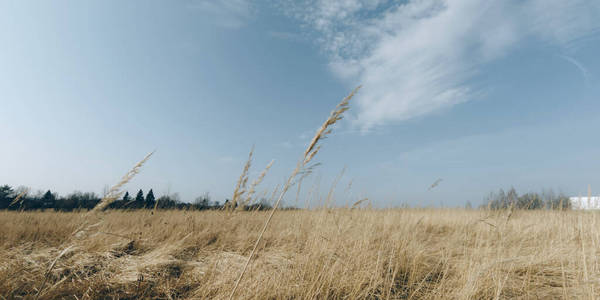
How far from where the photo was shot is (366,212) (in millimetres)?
4695

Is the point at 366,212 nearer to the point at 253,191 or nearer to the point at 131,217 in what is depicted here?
the point at 253,191

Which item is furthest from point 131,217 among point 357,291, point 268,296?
point 357,291

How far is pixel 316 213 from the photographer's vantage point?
4.20 meters

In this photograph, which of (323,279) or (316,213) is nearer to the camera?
(323,279)

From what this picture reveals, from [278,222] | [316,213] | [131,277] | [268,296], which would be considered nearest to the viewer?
[268,296]

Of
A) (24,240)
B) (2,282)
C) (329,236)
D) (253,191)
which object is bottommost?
(24,240)

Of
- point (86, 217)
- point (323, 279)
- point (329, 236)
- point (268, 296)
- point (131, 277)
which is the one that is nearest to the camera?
point (86, 217)

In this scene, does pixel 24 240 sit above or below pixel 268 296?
below

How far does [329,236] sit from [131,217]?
5.73m

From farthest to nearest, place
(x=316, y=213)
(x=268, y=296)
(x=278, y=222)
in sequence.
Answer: (x=278, y=222) < (x=316, y=213) < (x=268, y=296)

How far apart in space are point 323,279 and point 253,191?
1.13m

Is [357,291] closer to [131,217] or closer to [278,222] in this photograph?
[278,222]

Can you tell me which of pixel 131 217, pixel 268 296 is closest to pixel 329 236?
pixel 268 296

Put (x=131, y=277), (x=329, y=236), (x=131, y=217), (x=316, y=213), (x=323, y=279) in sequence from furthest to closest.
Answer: (x=131, y=217) < (x=316, y=213) < (x=329, y=236) < (x=131, y=277) < (x=323, y=279)
